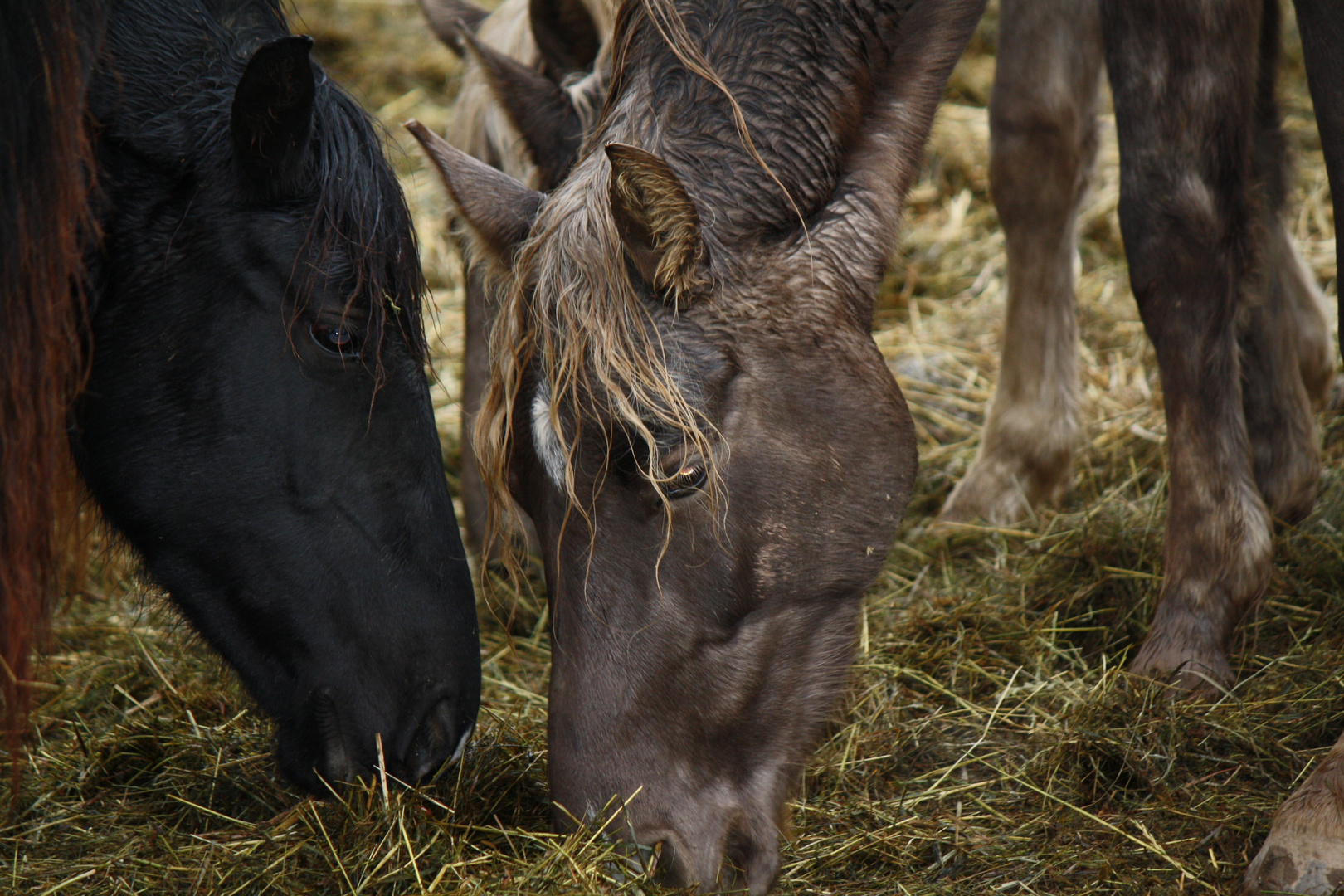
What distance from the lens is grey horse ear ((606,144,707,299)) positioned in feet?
6.60

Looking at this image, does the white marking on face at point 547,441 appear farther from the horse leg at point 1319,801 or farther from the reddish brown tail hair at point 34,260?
the horse leg at point 1319,801

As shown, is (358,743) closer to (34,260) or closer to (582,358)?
(582,358)

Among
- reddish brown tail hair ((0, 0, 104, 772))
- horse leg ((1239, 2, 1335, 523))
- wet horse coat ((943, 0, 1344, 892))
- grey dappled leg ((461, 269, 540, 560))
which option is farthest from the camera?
grey dappled leg ((461, 269, 540, 560))

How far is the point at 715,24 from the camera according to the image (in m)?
2.53

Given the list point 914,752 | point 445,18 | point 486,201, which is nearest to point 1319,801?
point 914,752

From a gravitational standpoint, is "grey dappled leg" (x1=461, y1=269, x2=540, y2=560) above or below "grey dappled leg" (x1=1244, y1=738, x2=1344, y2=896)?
below

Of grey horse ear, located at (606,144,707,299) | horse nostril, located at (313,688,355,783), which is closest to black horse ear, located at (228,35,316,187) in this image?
grey horse ear, located at (606,144,707,299)

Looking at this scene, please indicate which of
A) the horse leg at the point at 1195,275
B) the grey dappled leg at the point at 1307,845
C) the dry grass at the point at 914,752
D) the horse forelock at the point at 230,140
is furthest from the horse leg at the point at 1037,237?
the horse forelock at the point at 230,140

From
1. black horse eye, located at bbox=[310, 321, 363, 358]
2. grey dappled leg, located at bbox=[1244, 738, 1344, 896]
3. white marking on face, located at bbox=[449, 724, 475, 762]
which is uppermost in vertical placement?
black horse eye, located at bbox=[310, 321, 363, 358]

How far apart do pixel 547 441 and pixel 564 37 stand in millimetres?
1725

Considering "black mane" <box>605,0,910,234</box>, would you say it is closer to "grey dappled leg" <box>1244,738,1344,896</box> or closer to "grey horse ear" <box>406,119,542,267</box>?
"grey horse ear" <box>406,119,542,267</box>

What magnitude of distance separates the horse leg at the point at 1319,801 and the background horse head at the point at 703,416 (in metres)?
0.83

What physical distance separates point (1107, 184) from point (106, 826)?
528 centimetres

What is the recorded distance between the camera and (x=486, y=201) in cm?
236
